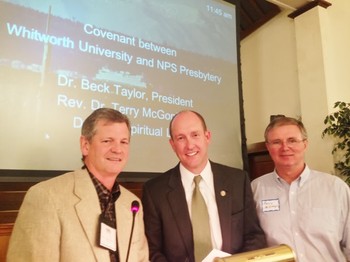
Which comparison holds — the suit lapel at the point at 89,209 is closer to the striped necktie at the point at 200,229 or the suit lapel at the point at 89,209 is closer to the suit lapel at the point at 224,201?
the striped necktie at the point at 200,229

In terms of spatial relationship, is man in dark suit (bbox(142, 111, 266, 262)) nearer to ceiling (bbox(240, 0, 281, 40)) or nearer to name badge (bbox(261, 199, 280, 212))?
name badge (bbox(261, 199, 280, 212))

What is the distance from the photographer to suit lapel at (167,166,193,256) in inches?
67.3

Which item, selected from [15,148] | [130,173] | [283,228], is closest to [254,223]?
[283,228]

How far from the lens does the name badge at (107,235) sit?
1.40m

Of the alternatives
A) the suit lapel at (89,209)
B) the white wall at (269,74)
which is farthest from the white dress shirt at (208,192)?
the white wall at (269,74)

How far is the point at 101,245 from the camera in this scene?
138 cm

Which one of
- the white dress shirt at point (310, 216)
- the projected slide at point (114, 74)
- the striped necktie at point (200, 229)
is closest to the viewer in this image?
the striped necktie at point (200, 229)

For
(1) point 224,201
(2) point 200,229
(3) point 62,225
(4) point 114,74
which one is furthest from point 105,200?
(4) point 114,74

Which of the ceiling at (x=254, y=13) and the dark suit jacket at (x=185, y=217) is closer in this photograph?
the dark suit jacket at (x=185, y=217)

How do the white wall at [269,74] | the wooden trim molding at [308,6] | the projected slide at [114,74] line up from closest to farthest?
1. the projected slide at [114,74]
2. the wooden trim molding at [308,6]
3. the white wall at [269,74]

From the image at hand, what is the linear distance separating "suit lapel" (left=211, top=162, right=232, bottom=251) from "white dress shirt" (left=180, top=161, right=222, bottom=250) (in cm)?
2

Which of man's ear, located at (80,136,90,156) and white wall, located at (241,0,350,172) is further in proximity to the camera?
white wall, located at (241,0,350,172)

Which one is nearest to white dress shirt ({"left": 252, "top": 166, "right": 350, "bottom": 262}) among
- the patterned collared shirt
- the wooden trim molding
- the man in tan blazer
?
the man in tan blazer

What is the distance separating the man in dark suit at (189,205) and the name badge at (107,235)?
0.34m
